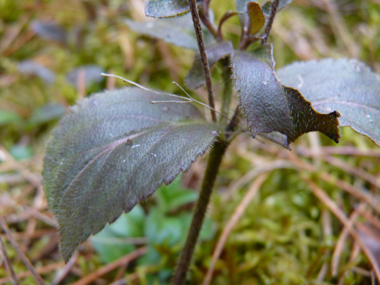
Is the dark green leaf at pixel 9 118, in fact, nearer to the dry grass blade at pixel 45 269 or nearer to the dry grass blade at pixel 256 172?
the dry grass blade at pixel 45 269

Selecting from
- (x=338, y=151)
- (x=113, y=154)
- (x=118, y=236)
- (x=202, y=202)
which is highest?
(x=113, y=154)

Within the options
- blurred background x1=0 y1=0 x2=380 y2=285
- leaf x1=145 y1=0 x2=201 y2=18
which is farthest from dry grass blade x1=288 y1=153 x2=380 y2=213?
leaf x1=145 y1=0 x2=201 y2=18

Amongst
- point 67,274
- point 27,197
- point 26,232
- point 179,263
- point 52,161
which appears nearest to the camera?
point 52,161

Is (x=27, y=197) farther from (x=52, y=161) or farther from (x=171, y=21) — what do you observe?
(x=171, y=21)

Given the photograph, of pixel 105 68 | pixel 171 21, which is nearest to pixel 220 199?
pixel 171 21

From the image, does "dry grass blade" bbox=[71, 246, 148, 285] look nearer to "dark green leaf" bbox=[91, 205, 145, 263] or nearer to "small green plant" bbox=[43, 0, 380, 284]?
"dark green leaf" bbox=[91, 205, 145, 263]

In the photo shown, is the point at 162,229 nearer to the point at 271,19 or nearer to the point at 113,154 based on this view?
the point at 113,154

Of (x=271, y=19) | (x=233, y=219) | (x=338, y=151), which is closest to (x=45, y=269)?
(x=233, y=219)
